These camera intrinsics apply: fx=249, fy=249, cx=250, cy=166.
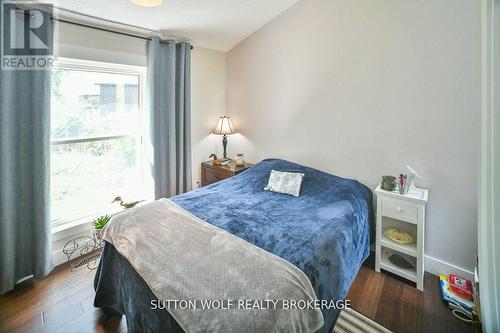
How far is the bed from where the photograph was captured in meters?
1.33

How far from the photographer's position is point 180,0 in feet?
7.15

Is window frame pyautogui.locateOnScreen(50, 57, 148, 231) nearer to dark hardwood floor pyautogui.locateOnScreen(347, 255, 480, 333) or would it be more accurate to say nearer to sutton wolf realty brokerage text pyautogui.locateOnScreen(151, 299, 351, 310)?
sutton wolf realty brokerage text pyautogui.locateOnScreen(151, 299, 351, 310)

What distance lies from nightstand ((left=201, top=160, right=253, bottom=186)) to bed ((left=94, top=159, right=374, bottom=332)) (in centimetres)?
48

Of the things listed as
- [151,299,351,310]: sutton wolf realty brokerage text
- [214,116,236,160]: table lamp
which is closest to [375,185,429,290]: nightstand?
[151,299,351,310]: sutton wolf realty brokerage text

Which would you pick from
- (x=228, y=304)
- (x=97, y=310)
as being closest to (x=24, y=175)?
(x=97, y=310)

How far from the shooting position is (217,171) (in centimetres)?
327

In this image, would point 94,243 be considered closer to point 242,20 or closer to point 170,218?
Answer: point 170,218

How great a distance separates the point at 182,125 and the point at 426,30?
253 cm

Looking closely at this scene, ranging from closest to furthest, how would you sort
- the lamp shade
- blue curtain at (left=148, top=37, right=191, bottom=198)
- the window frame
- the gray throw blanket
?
the gray throw blanket
the window frame
blue curtain at (left=148, top=37, right=191, bottom=198)
the lamp shade

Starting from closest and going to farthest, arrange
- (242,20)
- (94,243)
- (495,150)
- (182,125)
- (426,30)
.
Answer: (495,150) → (426,30) → (94,243) → (242,20) → (182,125)

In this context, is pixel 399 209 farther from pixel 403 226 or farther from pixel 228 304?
pixel 228 304

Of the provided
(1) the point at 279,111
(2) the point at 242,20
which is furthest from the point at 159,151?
(2) the point at 242,20

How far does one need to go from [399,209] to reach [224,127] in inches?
90.3

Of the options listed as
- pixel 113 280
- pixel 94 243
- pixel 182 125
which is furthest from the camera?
pixel 182 125
